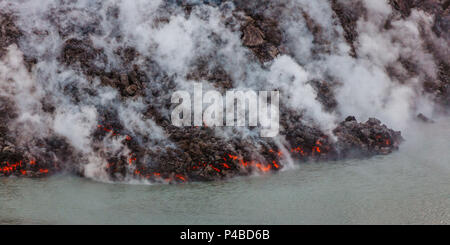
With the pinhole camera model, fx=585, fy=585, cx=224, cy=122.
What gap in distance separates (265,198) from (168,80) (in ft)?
31.5

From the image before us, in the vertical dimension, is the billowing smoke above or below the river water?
above

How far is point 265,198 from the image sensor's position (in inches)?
945

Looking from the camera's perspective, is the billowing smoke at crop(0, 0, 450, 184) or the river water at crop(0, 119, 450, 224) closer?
the river water at crop(0, 119, 450, 224)

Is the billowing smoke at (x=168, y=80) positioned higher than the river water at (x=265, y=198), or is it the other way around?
the billowing smoke at (x=168, y=80)

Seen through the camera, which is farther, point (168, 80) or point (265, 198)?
point (168, 80)

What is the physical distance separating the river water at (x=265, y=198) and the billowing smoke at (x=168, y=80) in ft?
4.15

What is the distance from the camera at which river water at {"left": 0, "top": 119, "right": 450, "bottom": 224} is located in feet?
72.9

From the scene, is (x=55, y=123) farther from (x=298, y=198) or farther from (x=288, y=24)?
(x=288, y=24)

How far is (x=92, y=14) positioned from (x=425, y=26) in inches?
1001

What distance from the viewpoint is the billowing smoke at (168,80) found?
27.6m

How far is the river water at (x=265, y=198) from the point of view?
875 inches

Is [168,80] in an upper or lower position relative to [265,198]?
upper

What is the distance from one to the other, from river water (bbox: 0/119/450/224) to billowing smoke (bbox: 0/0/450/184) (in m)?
1.27

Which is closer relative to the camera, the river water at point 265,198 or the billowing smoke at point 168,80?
the river water at point 265,198
